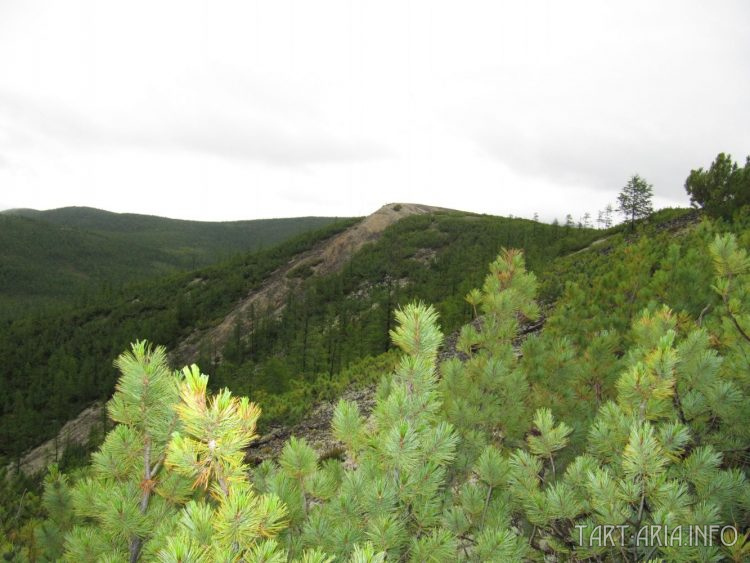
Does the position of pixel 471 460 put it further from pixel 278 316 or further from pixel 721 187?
pixel 278 316

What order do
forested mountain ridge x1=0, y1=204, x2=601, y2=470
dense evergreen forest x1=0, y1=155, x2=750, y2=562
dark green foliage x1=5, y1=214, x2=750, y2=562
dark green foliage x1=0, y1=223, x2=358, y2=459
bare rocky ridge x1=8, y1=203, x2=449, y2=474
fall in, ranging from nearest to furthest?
dark green foliage x1=5, y1=214, x2=750, y2=562
dense evergreen forest x1=0, y1=155, x2=750, y2=562
forested mountain ridge x1=0, y1=204, x2=601, y2=470
bare rocky ridge x1=8, y1=203, x2=449, y2=474
dark green foliage x1=0, y1=223, x2=358, y2=459

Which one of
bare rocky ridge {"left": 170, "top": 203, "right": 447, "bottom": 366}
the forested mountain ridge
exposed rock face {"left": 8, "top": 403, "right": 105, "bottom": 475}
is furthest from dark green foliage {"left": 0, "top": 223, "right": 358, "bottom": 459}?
bare rocky ridge {"left": 170, "top": 203, "right": 447, "bottom": 366}

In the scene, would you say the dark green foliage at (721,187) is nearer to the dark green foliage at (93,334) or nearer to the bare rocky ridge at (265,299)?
the bare rocky ridge at (265,299)

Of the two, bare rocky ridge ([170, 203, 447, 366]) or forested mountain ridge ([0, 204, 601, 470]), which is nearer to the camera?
forested mountain ridge ([0, 204, 601, 470])

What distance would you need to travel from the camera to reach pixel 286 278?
2264 inches

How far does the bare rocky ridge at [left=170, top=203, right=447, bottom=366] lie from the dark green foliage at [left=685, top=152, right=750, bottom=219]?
4146 cm

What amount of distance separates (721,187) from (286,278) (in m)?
48.6

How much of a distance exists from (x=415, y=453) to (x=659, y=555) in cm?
189

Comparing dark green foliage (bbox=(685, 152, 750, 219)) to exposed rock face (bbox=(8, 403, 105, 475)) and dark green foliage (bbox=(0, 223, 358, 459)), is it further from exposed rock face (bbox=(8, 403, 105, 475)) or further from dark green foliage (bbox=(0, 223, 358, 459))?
dark green foliage (bbox=(0, 223, 358, 459))

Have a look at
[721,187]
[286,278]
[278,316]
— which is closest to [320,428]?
[721,187]

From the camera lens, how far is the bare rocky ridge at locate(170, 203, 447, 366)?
49.2m

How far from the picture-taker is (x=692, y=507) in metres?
2.60

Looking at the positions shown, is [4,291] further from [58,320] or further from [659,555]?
[659,555]

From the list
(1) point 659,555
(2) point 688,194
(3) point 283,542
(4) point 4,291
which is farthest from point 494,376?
(4) point 4,291
